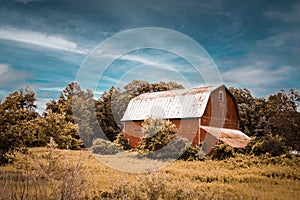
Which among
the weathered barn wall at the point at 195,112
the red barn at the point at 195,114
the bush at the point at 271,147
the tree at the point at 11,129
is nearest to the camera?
the tree at the point at 11,129

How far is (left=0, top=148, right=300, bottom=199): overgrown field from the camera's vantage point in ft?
14.5

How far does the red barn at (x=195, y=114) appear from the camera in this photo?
25.4 meters

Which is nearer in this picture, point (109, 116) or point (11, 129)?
point (11, 129)

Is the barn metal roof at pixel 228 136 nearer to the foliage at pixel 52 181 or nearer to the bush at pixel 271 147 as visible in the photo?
the bush at pixel 271 147

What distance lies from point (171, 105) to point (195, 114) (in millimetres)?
3013

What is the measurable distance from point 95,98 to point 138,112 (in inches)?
639

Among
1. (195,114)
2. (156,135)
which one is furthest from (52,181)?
(195,114)

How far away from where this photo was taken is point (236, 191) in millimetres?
9992

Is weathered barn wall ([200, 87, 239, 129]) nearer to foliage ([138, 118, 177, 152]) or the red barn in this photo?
the red barn

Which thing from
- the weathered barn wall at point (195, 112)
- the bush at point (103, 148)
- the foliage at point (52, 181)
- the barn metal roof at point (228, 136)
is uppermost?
the weathered barn wall at point (195, 112)

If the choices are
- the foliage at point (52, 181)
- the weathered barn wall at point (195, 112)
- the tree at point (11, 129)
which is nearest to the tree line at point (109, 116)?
the weathered barn wall at point (195, 112)

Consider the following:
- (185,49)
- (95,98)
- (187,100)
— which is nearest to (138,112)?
(187,100)

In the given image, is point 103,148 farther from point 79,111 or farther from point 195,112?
point 79,111

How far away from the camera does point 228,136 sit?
25359 millimetres
